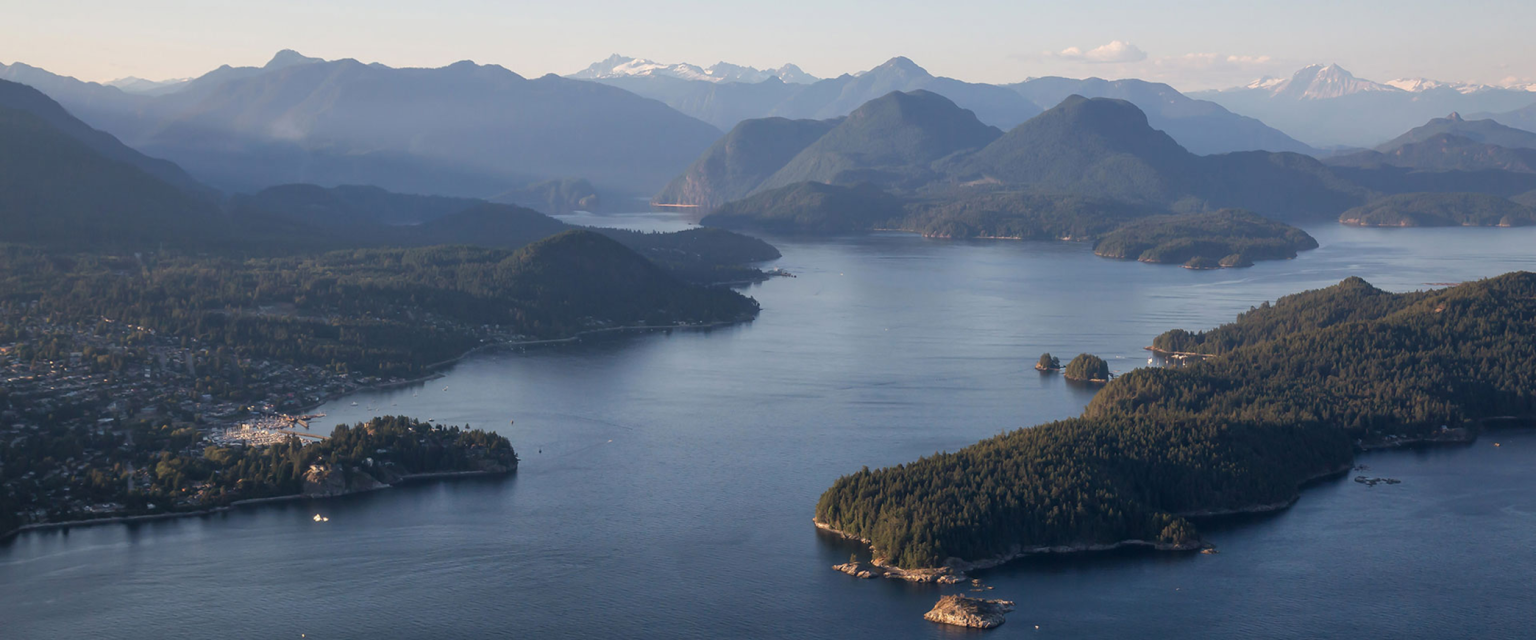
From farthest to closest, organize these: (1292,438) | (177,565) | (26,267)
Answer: (26,267), (1292,438), (177,565)

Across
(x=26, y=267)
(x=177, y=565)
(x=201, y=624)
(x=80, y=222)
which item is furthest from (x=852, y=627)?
(x=80, y=222)

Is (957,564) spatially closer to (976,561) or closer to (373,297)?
(976,561)

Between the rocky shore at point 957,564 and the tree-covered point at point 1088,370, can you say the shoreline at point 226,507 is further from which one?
the tree-covered point at point 1088,370

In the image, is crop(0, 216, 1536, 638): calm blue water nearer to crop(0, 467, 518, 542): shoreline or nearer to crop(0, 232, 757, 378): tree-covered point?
crop(0, 467, 518, 542): shoreline

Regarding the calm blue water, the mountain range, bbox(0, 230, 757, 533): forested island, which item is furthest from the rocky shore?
the mountain range

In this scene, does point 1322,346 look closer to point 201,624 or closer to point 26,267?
point 201,624

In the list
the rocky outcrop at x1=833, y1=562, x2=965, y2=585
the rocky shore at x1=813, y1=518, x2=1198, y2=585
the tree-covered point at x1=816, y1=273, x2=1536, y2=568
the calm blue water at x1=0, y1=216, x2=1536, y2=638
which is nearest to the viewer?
the calm blue water at x1=0, y1=216, x2=1536, y2=638
